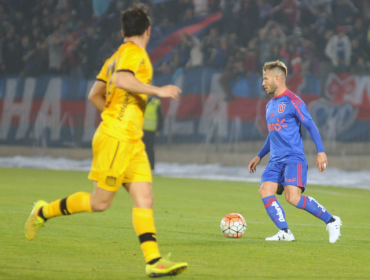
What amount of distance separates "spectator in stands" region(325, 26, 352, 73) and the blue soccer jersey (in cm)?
1360

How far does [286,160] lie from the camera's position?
20.3ft

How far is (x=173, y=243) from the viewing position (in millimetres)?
5859

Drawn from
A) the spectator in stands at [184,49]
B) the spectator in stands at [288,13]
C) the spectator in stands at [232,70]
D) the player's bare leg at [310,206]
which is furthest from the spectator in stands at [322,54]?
the player's bare leg at [310,206]

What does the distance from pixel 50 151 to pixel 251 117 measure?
21.4ft

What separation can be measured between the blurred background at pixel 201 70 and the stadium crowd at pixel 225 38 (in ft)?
0.11

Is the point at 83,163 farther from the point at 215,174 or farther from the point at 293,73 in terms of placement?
the point at 293,73

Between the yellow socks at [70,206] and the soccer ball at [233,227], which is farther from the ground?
the yellow socks at [70,206]

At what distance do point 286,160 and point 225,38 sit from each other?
47.1 ft

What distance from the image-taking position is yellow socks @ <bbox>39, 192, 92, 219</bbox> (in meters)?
4.33

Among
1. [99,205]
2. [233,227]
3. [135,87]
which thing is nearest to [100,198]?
[99,205]

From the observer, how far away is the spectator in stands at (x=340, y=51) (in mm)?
19359

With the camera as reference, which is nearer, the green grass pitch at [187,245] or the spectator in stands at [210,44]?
the green grass pitch at [187,245]

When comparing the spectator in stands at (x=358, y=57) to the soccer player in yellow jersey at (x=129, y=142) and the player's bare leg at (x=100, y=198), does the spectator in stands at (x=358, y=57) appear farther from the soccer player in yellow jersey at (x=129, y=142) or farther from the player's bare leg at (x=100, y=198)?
the player's bare leg at (x=100, y=198)

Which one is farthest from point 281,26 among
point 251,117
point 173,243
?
point 173,243
